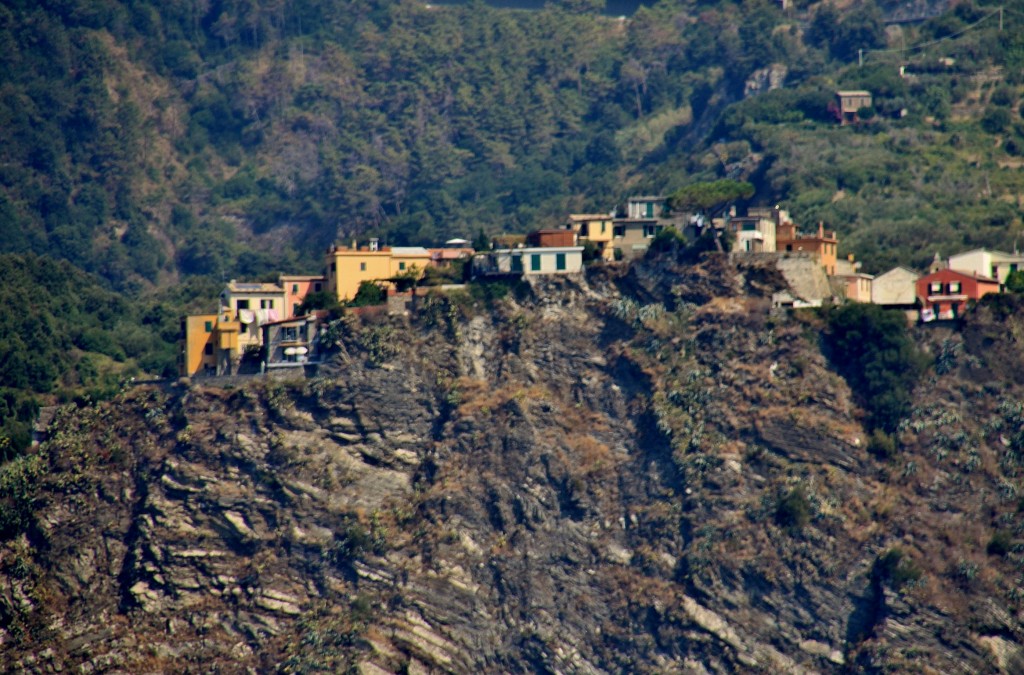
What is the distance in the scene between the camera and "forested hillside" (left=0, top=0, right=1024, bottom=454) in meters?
123

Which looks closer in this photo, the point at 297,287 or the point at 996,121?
the point at 297,287

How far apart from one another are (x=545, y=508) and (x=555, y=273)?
10.0 metres

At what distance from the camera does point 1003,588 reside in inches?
2980

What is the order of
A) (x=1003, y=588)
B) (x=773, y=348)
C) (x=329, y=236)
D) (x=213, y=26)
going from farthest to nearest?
(x=213, y=26) < (x=329, y=236) < (x=773, y=348) < (x=1003, y=588)

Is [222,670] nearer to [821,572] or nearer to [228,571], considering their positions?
[228,571]

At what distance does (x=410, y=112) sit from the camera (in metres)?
147

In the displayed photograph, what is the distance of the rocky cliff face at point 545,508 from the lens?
252 ft

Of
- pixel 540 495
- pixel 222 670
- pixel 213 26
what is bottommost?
pixel 222 670

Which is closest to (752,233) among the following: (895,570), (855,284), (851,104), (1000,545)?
(855,284)

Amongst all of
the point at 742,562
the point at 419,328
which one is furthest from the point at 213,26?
the point at 742,562

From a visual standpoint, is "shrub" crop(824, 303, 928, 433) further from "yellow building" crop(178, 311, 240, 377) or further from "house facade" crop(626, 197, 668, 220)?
"yellow building" crop(178, 311, 240, 377)

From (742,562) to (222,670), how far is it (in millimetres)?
18742

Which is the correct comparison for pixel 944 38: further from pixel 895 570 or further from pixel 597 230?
pixel 895 570

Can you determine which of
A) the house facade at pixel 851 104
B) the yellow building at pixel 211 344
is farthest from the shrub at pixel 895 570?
the house facade at pixel 851 104
